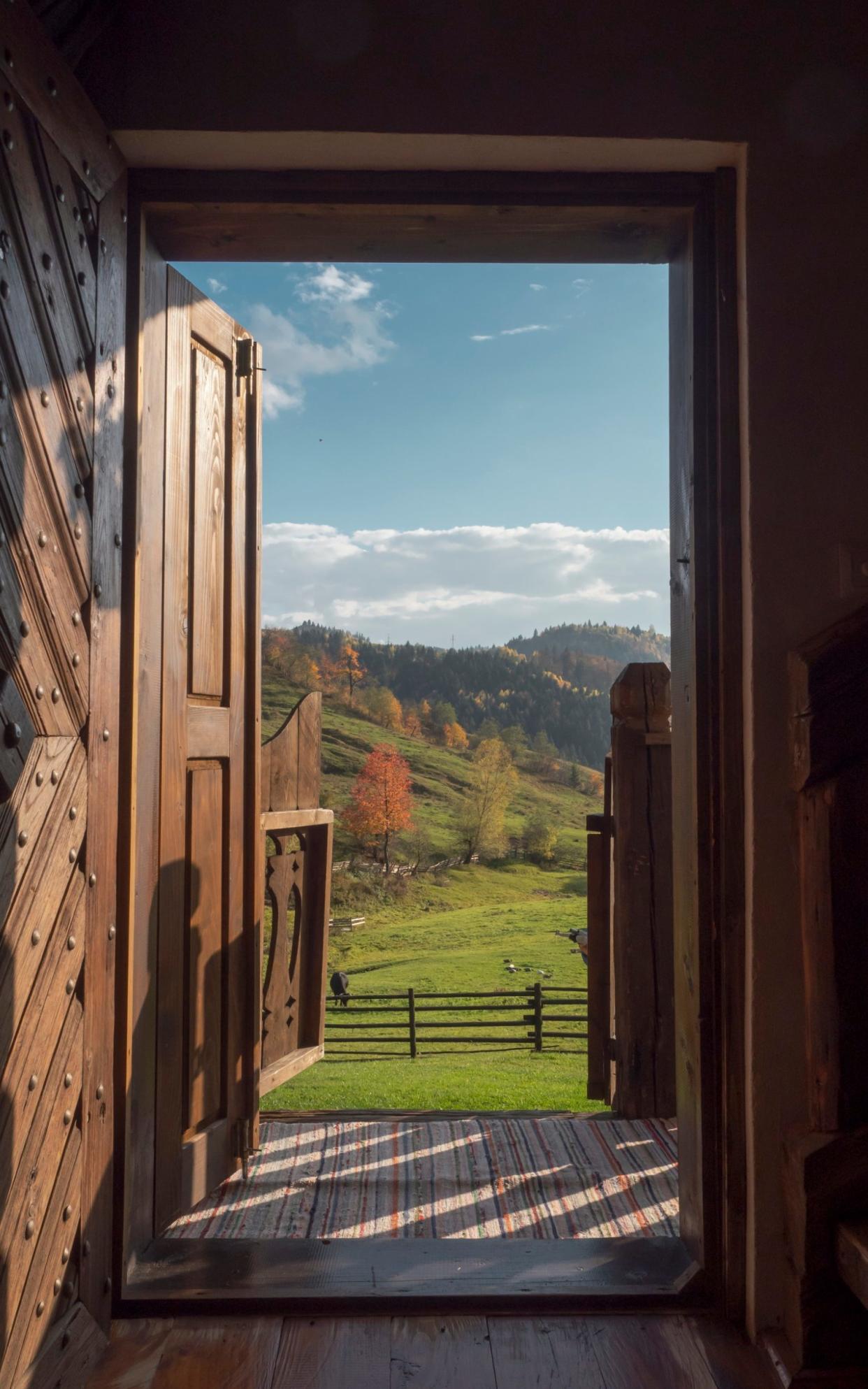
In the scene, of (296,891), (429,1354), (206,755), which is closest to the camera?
(429,1354)

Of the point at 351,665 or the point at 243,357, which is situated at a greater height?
the point at 351,665

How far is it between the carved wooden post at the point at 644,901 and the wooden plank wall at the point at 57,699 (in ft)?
5.65

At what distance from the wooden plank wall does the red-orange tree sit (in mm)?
29462

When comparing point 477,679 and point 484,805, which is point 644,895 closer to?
point 477,679

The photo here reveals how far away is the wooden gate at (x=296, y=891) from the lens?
3023mm

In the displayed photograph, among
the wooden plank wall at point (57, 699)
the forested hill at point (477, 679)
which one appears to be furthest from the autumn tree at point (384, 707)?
the wooden plank wall at point (57, 699)

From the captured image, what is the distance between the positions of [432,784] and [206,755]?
3092 cm

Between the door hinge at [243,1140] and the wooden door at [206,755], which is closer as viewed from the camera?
the wooden door at [206,755]

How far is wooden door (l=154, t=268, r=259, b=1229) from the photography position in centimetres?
210

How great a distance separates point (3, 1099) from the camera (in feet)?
4.32

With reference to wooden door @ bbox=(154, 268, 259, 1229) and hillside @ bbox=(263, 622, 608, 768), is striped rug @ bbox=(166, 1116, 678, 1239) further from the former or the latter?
hillside @ bbox=(263, 622, 608, 768)

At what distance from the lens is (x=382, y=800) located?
104 feet

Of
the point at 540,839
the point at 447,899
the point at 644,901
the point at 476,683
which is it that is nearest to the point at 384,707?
the point at 476,683

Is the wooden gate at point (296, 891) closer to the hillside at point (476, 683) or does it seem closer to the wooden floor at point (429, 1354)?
the wooden floor at point (429, 1354)
